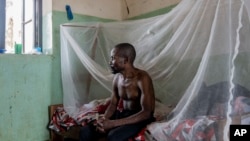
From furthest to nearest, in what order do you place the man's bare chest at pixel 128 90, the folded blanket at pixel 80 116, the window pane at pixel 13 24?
the window pane at pixel 13 24 → the folded blanket at pixel 80 116 → the man's bare chest at pixel 128 90

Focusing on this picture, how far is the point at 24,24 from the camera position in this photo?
2.79 m

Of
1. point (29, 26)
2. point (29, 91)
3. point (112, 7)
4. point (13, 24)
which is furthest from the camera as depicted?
point (112, 7)

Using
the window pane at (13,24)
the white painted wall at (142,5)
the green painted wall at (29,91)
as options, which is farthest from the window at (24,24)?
the white painted wall at (142,5)

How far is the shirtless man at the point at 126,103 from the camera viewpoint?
5.45 ft

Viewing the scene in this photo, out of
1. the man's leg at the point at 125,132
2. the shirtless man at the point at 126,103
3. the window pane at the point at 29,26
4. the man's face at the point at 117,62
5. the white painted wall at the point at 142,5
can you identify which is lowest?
the man's leg at the point at 125,132

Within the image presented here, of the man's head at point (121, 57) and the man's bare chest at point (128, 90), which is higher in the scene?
the man's head at point (121, 57)

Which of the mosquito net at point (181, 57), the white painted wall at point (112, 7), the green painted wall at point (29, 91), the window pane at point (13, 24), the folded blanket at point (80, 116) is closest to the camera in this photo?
the mosquito net at point (181, 57)

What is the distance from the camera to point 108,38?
8.08ft

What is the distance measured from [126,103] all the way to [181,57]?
545mm

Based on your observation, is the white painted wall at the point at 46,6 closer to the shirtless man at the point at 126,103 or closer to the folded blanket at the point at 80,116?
the folded blanket at the point at 80,116

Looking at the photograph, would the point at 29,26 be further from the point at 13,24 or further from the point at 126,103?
the point at 126,103

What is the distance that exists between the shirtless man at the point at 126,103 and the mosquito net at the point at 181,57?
0.18 m

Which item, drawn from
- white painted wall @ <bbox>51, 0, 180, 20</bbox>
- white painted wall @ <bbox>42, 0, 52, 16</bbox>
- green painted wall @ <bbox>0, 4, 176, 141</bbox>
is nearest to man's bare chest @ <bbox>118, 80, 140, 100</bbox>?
green painted wall @ <bbox>0, 4, 176, 141</bbox>

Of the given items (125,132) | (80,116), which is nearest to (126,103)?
(125,132)
